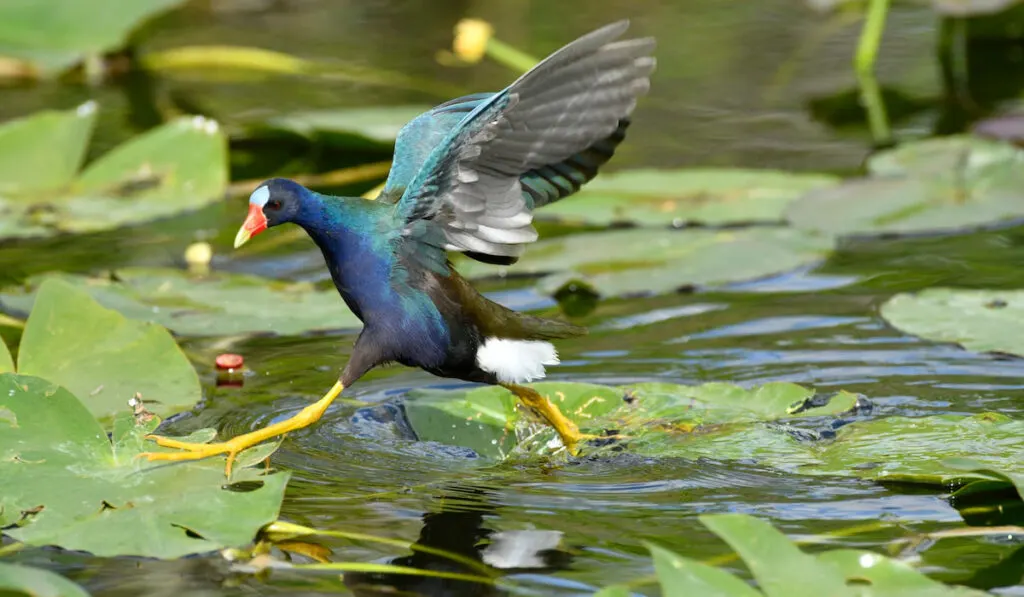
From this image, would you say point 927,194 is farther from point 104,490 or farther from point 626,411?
point 104,490

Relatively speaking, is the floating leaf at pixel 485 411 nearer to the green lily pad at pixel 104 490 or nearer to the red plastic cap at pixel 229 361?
the red plastic cap at pixel 229 361

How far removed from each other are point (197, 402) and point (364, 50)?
424cm

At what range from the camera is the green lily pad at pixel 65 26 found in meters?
5.75

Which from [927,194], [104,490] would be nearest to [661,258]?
[927,194]

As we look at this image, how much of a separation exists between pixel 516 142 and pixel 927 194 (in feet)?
6.85

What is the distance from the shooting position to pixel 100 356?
301cm

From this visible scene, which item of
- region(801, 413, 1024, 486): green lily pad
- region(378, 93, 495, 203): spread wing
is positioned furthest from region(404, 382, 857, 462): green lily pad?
region(378, 93, 495, 203): spread wing

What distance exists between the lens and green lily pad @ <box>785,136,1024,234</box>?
13.8 feet

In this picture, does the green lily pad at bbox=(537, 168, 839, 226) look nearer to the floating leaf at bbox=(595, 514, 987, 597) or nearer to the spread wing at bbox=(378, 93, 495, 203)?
the spread wing at bbox=(378, 93, 495, 203)

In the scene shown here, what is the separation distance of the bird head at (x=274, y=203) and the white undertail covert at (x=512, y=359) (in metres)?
0.46

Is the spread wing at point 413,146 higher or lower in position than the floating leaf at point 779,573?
higher

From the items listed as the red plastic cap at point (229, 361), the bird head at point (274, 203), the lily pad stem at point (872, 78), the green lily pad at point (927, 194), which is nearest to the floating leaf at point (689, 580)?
the bird head at point (274, 203)

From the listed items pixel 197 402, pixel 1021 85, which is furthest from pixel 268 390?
pixel 1021 85

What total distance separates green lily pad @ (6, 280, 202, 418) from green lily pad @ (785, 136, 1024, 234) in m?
1.96
